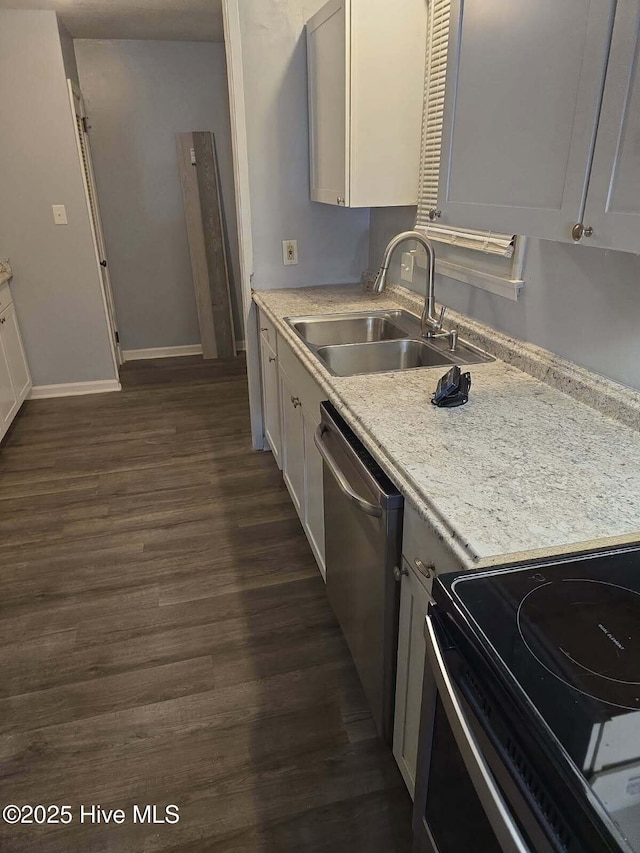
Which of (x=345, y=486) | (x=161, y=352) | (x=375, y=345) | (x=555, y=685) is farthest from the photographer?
(x=161, y=352)

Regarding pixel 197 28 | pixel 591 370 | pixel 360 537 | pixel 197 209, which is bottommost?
pixel 360 537

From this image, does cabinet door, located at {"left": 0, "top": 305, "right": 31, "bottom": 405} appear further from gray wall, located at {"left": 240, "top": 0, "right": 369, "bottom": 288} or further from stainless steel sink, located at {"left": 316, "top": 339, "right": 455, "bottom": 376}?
stainless steel sink, located at {"left": 316, "top": 339, "right": 455, "bottom": 376}

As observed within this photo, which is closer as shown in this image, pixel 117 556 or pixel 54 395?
pixel 117 556

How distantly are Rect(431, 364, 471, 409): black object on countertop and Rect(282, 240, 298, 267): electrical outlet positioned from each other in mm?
1726

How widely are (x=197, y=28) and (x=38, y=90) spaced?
1.20 metres

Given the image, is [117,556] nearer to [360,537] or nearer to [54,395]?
[360,537]

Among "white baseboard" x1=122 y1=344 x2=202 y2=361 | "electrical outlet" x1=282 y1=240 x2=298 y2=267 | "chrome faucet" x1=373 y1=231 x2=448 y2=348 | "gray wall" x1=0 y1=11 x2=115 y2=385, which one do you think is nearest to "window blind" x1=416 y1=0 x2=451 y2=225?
"chrome faucet" x1=373 y1=231 x2=448 y2=348

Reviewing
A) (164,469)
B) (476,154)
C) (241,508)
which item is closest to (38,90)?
(164,469)

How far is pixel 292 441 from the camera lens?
2449 mm

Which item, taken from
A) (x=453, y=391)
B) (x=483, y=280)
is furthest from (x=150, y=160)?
(x=453, y=391)

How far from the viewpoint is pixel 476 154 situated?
1303mm

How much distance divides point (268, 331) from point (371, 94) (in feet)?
3.55

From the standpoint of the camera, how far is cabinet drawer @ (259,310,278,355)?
2.60 meters

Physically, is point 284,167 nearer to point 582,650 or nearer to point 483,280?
point 483,280
